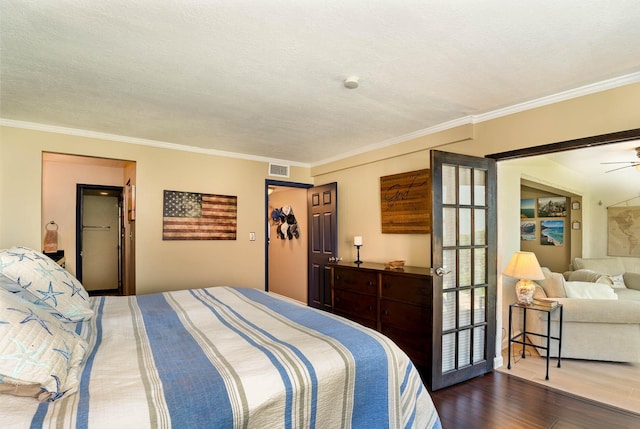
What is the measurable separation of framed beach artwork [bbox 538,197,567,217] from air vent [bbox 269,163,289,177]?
454cm

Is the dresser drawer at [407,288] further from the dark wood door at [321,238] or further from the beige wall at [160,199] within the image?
the beige wall at [160,199]

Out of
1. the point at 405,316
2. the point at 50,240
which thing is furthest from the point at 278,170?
the point at 50,240

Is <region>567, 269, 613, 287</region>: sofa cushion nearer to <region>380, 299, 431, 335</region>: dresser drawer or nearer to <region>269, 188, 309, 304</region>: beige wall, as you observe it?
<region>380, 299, 431, 335</region>: dresser drawer

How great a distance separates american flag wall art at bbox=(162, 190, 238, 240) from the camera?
4254 mm

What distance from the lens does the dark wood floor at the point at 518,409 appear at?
7.39 feet

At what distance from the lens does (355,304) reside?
3.83 meters

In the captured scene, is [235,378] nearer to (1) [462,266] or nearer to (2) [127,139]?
(1) [462,266]

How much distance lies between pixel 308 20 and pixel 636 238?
237 inches

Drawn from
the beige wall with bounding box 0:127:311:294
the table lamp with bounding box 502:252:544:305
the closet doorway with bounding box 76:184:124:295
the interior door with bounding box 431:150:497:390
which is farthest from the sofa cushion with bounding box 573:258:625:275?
the closet doorway with bounding box 76:184:124:295

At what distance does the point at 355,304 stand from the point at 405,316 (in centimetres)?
79

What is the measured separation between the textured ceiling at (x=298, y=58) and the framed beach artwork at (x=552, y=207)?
12.2 feet

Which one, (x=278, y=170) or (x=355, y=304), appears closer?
(x=355, y=304)

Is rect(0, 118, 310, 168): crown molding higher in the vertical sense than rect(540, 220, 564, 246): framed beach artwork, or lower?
higher

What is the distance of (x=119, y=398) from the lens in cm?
102
